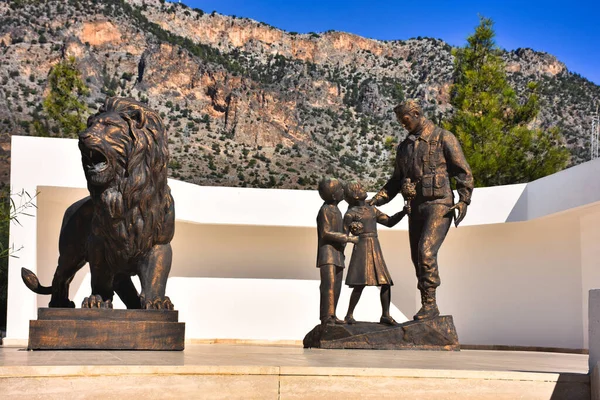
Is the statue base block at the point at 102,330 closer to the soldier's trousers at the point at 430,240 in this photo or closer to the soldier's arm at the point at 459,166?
the soldier's trousers at the point at 430,240

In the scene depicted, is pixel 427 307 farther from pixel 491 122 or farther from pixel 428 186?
pixel 491 122

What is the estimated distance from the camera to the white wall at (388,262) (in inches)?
419

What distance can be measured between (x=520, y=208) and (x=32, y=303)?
21.0 feet

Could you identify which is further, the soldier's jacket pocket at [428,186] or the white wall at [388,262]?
the white wall at [388,262]

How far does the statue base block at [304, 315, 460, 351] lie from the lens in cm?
627

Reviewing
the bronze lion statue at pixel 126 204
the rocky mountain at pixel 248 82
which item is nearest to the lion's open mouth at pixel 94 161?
the bronze lion statue at pixel 126 204

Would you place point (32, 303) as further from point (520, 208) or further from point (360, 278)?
point (520, 208)

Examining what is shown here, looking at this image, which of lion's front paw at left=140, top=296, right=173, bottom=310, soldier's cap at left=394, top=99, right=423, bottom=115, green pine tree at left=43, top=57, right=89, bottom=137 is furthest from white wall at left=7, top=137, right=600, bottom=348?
green pine tree at left=43, top=57, right=89, bottom=137

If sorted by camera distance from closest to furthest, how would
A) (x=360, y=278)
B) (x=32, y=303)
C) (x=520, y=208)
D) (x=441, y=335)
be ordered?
(x=441, y=335), (x=360, y=278), (x=32, y=303), (x=520, y=208)

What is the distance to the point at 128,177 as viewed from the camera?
4.70 metres

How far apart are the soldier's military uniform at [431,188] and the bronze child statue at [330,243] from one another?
63 centimetres

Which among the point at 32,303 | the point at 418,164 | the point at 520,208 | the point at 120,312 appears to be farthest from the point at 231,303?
the point at 120,312

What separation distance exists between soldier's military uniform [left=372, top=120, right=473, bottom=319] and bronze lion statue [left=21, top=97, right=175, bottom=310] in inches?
90.8

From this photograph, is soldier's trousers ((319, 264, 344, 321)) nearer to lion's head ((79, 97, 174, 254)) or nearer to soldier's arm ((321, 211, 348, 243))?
soldier's arm ((321, 211, 348, 243))
